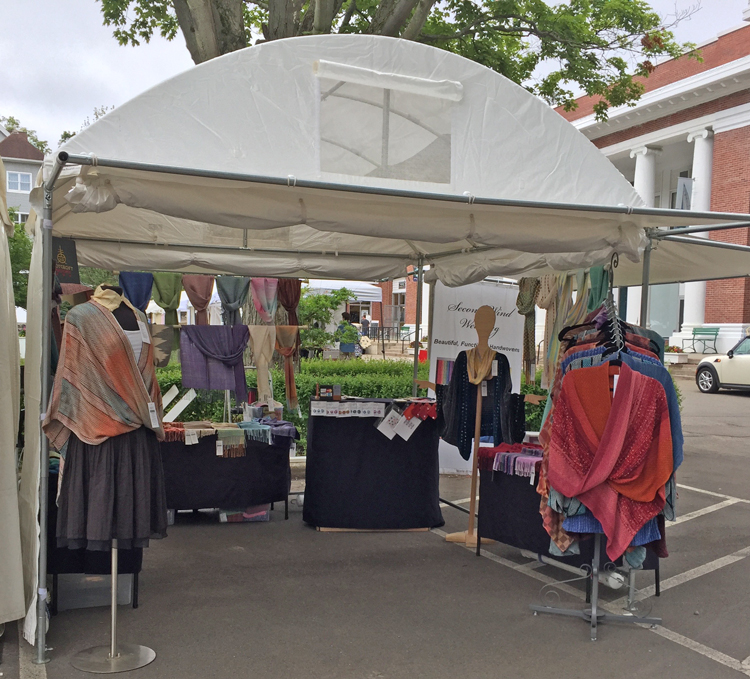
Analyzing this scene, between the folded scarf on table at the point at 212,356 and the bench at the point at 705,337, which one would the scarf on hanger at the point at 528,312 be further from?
the bench at the point at 705,337

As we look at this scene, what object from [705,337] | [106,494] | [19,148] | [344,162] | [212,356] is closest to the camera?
[106,494]

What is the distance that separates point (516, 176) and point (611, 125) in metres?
25.3

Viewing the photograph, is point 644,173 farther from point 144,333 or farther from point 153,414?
point 153,414

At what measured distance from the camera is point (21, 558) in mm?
3814

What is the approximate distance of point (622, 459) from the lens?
403 centimetres

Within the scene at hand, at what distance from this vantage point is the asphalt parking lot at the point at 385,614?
12.3 ft

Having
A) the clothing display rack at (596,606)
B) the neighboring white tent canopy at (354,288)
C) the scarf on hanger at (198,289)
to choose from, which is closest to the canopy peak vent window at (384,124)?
the clothing display rack at (596,606)

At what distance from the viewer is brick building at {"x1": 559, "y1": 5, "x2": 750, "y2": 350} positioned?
76.1ft

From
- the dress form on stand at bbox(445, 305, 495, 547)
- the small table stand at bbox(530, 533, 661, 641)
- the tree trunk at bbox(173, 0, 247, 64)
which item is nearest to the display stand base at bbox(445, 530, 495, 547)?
the dress form on stand at bbox(445, 305, 495, 547)

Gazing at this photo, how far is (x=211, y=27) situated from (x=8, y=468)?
21.1 feet

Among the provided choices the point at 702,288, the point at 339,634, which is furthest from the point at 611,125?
the point at 339,634

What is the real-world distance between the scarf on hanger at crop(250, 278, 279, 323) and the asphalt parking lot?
2549 millimetres

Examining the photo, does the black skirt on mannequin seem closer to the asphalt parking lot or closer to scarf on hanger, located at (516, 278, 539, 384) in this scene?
the asphalt parking lot

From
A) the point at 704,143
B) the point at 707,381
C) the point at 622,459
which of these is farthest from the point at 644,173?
the point at 622,459
